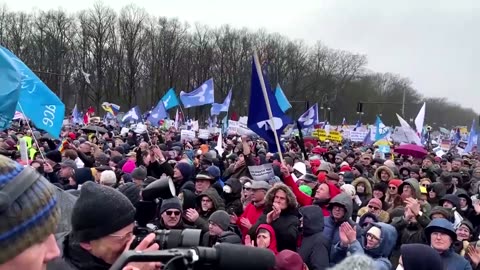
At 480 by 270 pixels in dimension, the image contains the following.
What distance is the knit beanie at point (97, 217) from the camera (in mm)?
2248

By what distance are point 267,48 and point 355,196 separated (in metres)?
57.7

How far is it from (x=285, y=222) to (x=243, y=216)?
82cm

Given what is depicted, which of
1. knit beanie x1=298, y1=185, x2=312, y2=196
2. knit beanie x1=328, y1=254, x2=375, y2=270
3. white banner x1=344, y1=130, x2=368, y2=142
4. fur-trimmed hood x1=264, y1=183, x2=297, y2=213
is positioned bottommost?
white banner x1=344, y1=130, x2=368, y2=142

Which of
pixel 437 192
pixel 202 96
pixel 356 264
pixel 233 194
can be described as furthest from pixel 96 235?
pixel 202 96

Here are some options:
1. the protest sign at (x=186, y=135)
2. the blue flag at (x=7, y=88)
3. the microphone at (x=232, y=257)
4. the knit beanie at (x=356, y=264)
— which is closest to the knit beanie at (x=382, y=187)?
the blue flag at (x=7, y=88)

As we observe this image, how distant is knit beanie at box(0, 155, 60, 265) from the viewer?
3.98 ft

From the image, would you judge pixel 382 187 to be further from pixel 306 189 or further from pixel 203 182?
pixel 203 182

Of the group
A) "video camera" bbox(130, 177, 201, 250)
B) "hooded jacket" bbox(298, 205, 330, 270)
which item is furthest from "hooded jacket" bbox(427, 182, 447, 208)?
"video camera" bbox(130, 177, 201, 250)

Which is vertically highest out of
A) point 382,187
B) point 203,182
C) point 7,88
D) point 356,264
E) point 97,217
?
point 7,88

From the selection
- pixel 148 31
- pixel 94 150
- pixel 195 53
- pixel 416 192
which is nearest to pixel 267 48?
pixel 195 53

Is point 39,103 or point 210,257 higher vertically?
point 39,103

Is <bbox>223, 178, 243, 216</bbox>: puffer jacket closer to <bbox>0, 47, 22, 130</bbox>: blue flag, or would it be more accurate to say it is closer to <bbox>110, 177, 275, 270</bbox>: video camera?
<bbox>0, 47, 22, 130</bbox>: blue flag

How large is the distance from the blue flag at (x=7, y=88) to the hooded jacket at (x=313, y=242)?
295cm

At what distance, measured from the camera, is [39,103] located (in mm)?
7133
